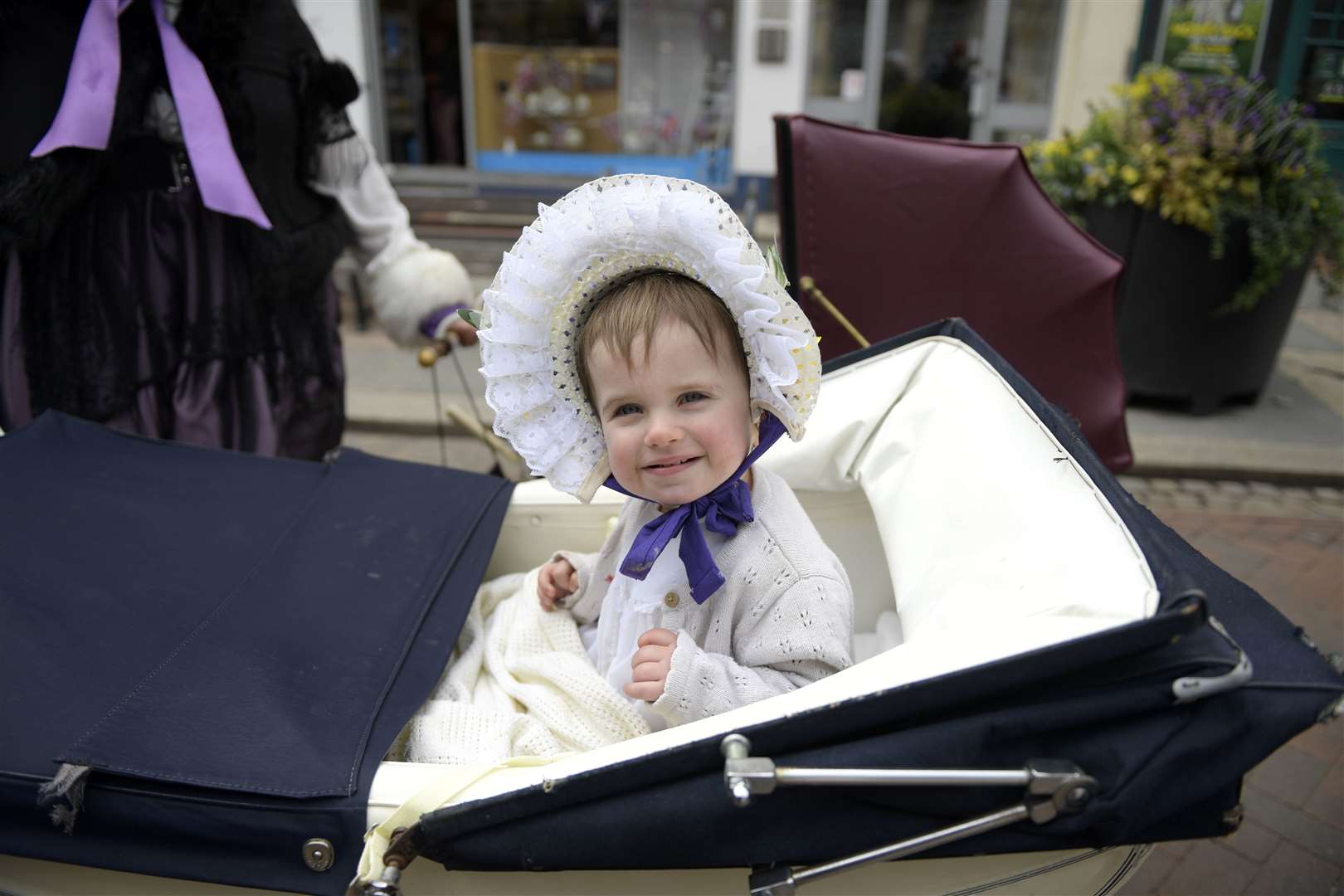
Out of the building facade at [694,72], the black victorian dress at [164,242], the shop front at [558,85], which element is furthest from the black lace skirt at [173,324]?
the shop front at [558,85]

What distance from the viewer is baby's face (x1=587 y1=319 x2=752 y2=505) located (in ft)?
4.38

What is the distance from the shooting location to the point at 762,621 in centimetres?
142

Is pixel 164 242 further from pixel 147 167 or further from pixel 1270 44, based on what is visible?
pixel 1270 44

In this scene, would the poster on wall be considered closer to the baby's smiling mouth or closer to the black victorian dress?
the black victorian dress

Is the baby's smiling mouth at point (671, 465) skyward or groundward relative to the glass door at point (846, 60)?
groundward

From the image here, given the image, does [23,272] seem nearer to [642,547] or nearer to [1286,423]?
[642,547]

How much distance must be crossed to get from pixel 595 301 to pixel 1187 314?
3.97 meters

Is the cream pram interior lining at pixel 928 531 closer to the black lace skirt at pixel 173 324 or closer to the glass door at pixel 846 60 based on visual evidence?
the black lace skirt at pixel 173 324

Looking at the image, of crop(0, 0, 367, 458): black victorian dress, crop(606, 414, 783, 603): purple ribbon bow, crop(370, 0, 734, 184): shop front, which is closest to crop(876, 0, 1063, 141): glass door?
crop(370, 0, 734, 184): shop front

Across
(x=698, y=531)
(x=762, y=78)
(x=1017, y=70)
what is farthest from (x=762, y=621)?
(x=1017, y=70)

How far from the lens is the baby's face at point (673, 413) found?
1.34 metres

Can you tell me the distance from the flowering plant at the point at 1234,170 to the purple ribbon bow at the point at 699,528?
3447 millimetres

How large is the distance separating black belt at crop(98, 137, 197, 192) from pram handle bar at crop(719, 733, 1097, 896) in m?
1.74

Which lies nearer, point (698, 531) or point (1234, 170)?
point (698, 531)
